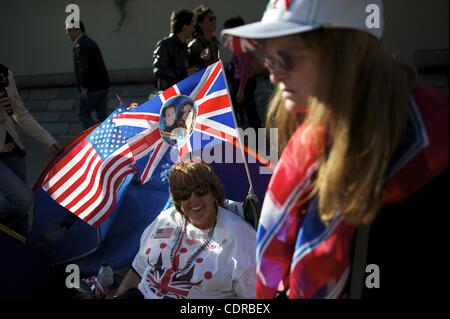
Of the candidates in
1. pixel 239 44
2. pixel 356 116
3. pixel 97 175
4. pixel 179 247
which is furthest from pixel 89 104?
pixel 356 116

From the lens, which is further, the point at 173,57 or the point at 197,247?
the point at 173,57

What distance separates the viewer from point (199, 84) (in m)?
2.93

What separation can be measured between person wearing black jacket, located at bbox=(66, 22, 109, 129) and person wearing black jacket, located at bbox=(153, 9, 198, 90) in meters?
0.94

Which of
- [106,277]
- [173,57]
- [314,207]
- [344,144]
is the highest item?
[344,144]

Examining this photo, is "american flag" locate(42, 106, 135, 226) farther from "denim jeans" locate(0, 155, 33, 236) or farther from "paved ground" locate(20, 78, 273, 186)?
"paved ground" locate(20, 78, 273, 186)

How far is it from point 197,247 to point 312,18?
151 cm

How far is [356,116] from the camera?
42.2 inches

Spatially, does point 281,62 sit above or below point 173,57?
above

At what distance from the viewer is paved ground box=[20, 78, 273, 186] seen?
6947mm

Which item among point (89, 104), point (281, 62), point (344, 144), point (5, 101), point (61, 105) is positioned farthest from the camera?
point (61, 105)

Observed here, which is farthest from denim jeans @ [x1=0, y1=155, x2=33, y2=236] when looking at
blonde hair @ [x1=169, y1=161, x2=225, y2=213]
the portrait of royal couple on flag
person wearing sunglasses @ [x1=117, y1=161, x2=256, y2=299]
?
blonde hair @ [x1=169, y1=161, x2=225, y2=213]

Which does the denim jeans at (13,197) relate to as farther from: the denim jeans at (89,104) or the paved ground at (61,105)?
the paved ground at (61,105)

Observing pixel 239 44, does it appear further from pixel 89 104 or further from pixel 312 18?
pixel 89 104
